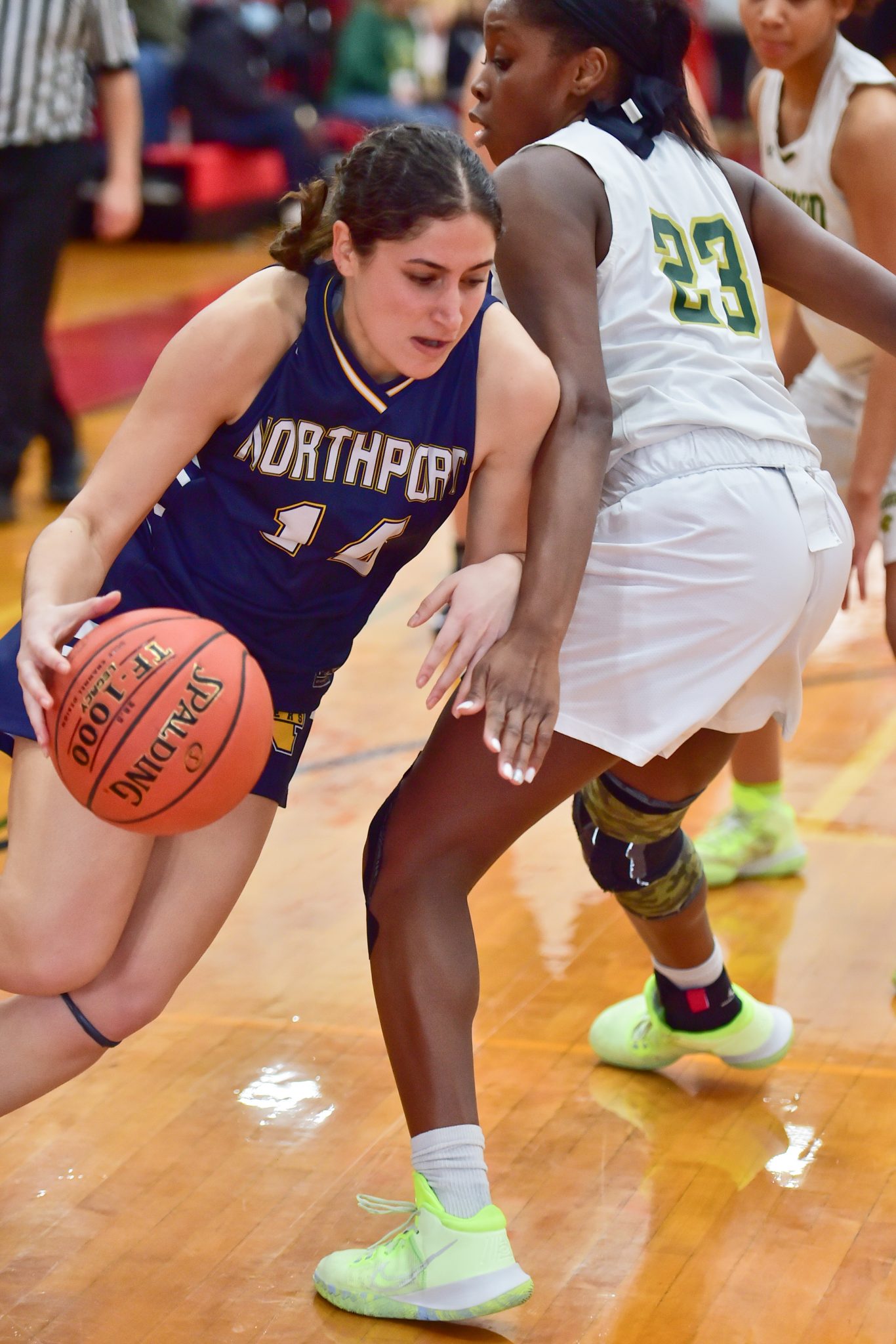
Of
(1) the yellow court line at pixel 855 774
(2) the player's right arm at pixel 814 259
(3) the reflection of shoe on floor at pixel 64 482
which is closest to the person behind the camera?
(2) the player's right arm at pixel 814 259

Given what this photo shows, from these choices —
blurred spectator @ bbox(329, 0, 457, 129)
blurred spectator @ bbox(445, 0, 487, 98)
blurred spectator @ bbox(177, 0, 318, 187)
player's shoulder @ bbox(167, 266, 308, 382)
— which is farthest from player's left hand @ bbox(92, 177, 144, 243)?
blurred spectator @ bbox(445, 0, 487, 98)

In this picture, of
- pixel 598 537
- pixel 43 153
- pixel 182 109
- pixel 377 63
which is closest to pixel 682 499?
pixel 598 537

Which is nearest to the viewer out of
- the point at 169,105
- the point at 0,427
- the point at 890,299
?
the point at 890,299

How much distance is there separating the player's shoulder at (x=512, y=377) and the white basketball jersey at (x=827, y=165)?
3.50 ft

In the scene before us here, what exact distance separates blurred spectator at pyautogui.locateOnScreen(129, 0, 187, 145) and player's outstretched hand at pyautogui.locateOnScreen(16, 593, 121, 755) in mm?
10838

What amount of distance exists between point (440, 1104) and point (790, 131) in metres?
2.12

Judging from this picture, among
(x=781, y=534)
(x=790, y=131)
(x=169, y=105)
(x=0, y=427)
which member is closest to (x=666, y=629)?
(x=781, y=534)

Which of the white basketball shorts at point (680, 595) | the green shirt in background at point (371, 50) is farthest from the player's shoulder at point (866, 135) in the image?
the green shirt in background at point (371, 50)

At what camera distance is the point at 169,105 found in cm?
1250

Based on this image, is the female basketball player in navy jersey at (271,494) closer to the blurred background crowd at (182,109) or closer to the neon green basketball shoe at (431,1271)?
the neon green basketball shoe at (431,1271)

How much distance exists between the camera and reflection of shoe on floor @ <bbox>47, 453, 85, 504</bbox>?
6.40 m

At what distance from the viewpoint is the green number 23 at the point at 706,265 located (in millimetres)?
2391

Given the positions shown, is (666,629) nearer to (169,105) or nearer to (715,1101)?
(715,1101)

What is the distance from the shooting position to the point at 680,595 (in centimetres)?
233
